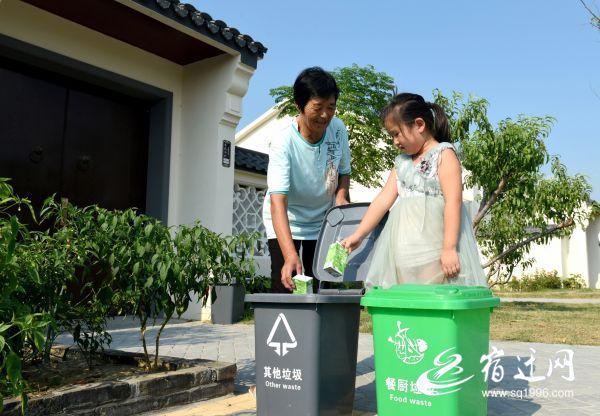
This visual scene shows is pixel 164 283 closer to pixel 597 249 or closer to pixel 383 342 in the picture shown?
pixel 383 342

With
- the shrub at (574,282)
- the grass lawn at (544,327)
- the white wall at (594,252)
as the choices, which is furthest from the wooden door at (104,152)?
the white wall at (594,252)

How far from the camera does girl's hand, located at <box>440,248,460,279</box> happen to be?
8.87 ft

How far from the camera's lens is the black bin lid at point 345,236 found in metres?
3.17

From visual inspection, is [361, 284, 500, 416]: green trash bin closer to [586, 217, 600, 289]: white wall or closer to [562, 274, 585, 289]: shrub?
[562, 274, 585, 289]: shrub

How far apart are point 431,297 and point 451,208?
57cm

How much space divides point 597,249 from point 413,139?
2439 cm

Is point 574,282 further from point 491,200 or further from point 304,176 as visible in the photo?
point 304,176

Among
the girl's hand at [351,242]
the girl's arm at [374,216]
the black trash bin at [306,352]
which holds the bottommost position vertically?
the black trash bin at [306,352]

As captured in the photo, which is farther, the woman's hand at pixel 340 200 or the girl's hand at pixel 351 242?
the woman's hand at pixel 340 200

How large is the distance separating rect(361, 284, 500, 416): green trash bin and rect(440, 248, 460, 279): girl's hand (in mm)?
211

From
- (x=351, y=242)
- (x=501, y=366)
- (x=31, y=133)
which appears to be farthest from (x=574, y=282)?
(x=351, y=242)

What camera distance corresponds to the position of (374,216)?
10.1 feet

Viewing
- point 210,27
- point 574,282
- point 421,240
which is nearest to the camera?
point 421,240

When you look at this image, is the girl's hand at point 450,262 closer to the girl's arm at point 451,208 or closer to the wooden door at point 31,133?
the girl's arm at point 451,208
